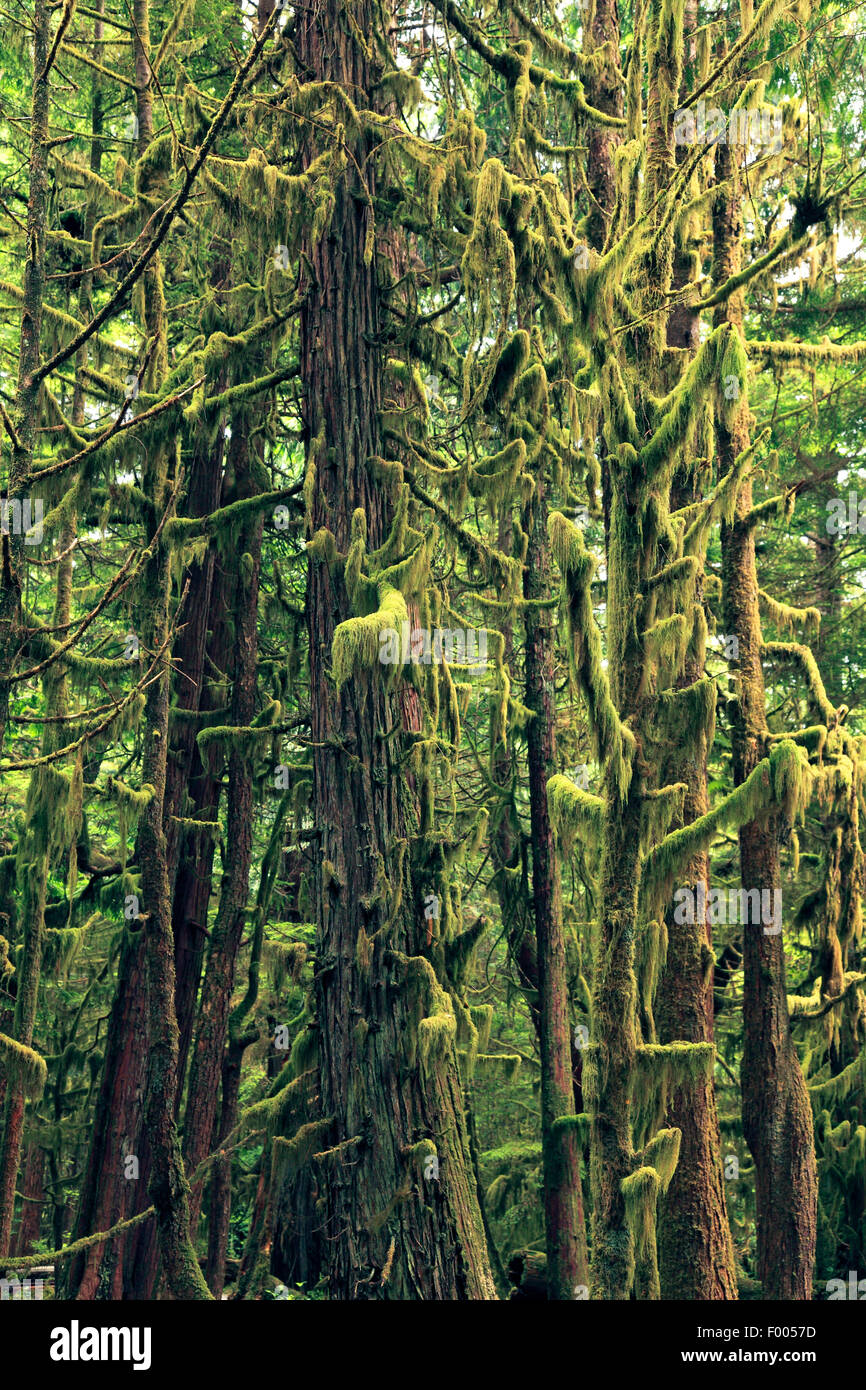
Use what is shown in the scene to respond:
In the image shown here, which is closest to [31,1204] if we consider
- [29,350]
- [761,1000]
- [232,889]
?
[232,889]

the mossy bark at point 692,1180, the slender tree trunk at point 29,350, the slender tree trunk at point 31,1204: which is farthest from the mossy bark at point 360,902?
the slender tree trunk at point 31,1204

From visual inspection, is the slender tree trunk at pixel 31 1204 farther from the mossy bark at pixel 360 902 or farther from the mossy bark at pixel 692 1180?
the mossy bark at pixel 360 902

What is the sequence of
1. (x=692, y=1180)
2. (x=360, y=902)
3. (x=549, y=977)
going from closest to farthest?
(x=360, y=902) → (x=692, y=1180) → (x=549, y=977)

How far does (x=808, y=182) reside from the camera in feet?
19.5

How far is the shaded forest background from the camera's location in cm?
561

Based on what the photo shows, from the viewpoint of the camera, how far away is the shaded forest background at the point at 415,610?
5.61 meters

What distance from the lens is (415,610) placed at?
6.54m

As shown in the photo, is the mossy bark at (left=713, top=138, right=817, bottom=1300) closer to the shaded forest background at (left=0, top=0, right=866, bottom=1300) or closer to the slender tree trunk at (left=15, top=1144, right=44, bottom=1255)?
the shaded forest background at (left=0, top=0, right=866, bottom=1300)

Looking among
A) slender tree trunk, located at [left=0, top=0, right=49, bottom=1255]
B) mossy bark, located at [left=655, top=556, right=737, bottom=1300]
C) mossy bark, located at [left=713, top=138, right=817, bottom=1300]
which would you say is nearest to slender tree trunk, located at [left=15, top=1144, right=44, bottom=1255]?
mossy bark, located at [left=655, top=556, right=737, bottom=1300]

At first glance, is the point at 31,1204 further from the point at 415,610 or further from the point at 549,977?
the point at 415,610

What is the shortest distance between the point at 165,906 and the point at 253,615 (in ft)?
14.4
